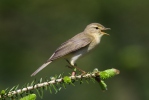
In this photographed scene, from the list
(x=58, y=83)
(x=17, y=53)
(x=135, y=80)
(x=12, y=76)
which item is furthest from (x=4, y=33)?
(x=58, y=83)

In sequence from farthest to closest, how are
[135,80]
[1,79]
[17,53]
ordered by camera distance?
1. [17,53]
2. [135,80]
3. [1,79]

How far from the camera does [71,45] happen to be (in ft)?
18.7

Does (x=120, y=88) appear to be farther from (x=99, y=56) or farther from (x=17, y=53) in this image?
(x=17, y=53)

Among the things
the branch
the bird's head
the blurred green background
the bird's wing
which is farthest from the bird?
the blurred green background

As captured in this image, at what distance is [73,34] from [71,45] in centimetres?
858

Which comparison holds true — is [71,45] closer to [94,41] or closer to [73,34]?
[94,41]

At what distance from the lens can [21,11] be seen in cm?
1534

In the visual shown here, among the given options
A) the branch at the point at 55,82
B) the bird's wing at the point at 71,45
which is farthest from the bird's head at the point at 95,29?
the branch at the point at 55,82

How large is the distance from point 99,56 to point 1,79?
10.1 ft

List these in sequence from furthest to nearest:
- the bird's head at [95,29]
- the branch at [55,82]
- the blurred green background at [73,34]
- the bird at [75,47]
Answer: the blurred green background at [73,34]
the bird's head at [95,29]
the bird at [75,47]
the branch at [55,82]

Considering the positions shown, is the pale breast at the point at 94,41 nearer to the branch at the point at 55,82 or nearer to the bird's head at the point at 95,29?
the bird's head at the point at 95,29

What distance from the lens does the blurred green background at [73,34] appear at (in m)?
11.6

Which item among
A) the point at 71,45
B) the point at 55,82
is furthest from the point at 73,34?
the point at 55,82

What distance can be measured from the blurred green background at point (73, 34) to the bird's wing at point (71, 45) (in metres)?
4.40
